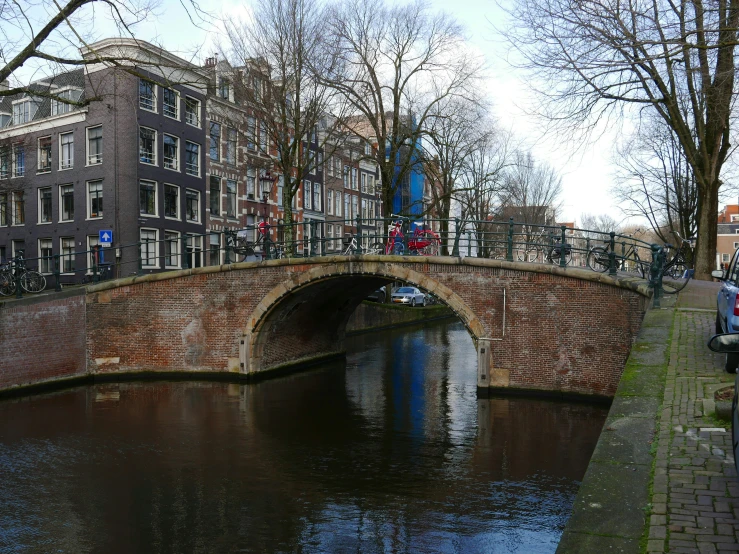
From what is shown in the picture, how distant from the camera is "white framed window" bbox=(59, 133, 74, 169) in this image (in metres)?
26.8

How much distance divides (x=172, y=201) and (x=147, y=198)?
4.71 ft

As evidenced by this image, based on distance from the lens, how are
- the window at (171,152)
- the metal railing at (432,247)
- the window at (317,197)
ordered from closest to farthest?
the metal railing at (432,247), the window at (171,152), the window at (317,197)

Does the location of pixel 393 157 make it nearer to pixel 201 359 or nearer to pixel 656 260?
pixel 201 359

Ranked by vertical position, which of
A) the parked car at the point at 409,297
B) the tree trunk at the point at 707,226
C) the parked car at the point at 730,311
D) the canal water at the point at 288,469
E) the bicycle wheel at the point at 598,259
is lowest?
the canal water at the point at 288,469

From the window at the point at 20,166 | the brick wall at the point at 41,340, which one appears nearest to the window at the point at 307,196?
the window at the point at 20,166

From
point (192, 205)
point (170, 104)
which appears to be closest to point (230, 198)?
point (192, 205)

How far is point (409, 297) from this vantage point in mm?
36219

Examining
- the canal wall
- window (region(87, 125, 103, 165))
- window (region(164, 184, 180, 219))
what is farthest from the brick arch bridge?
window (region(87, 125, 103, 165))

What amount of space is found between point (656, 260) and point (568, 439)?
322 cm

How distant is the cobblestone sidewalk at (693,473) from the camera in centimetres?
347

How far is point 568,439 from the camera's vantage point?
36.0 ft

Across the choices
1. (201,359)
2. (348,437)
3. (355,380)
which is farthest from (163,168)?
(348,437)

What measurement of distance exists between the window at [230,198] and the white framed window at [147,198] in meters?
5.01

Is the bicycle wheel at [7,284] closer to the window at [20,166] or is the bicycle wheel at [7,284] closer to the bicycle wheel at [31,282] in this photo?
the bicycle wheel at [31,282]
